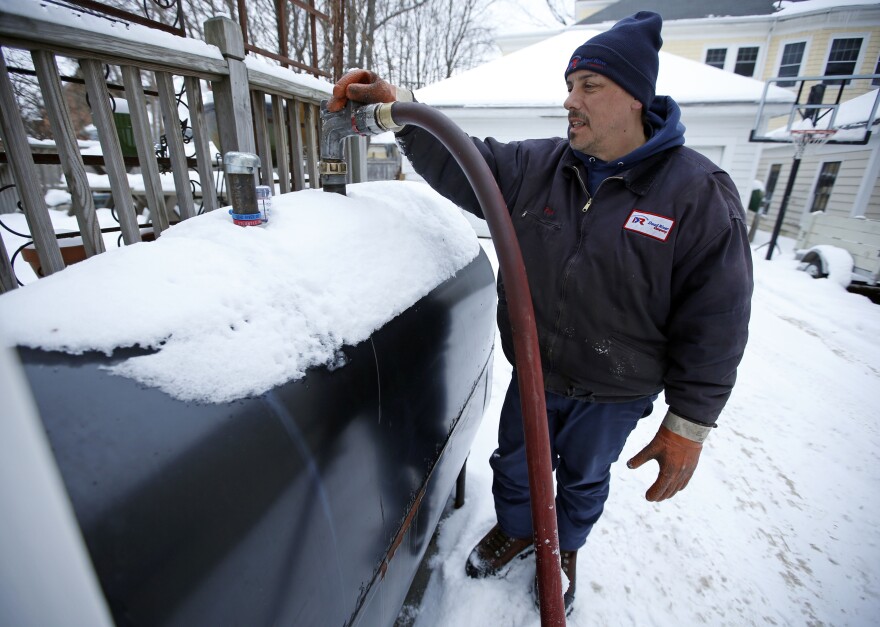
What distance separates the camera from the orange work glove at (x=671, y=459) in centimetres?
136

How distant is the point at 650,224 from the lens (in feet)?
4.09

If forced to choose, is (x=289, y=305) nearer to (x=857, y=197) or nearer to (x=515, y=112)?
(x=515, y=112)

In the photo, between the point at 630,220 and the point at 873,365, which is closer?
the point at 630,220

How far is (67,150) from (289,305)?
5.22 ft

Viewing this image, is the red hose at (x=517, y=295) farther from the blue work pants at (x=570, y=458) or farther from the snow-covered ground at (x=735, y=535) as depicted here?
the snow-covered ground at (x=735, y=535)

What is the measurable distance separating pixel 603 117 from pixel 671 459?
3.83 feet

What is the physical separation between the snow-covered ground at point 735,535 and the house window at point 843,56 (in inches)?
686

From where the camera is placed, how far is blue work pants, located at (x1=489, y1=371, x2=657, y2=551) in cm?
154

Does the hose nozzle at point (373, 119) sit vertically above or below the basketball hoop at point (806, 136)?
below

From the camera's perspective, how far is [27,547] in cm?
33

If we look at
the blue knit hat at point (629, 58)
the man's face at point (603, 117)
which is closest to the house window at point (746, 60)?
the blue knit hat at point (629, 58)

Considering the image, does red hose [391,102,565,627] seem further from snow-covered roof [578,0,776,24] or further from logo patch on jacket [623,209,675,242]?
snow-covered roof [578,0,776,24]

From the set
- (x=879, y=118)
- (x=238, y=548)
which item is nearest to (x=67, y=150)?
(x=238, y=548)

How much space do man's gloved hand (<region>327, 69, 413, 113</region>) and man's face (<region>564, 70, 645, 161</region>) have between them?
59cm
